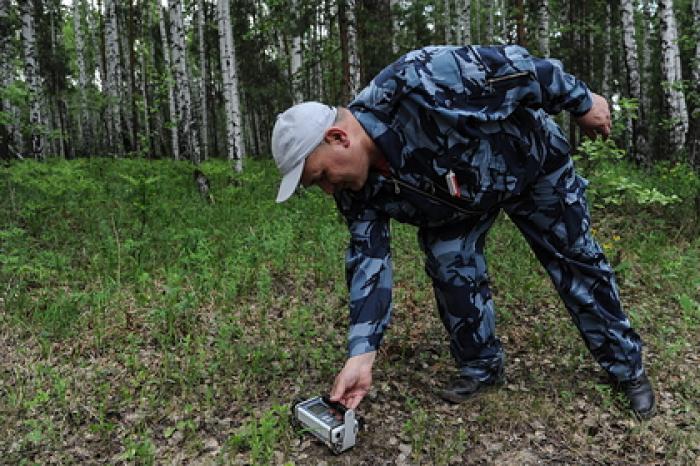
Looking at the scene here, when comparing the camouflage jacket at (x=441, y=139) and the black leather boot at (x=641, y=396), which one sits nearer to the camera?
the camouflage jacket at (x=441, y=139)

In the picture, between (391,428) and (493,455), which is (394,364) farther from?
(493,455)

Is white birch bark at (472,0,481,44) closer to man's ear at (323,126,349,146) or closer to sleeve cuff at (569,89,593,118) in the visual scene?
sleeve cuff at (569,89,593,118)

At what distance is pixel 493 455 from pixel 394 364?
A: 3.28 feet

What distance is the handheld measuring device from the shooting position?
254cm

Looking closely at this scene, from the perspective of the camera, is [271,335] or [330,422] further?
[271,335]

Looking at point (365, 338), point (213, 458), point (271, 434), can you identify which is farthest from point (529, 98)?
point (213, 458)

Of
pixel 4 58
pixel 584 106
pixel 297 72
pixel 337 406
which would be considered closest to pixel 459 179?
pixel 584 106

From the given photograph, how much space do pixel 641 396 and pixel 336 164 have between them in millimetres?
2157

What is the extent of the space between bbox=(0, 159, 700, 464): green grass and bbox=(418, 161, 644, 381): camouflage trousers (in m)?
0.38

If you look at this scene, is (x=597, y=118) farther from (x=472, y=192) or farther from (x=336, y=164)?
(x=336, y=164)

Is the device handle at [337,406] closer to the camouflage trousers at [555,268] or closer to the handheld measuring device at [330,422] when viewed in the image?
the handheld measuring device at [330,422]

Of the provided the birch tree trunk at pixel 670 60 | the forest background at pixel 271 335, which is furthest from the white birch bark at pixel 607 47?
the forest background at pixel 271 335

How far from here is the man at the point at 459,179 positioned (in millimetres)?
2361

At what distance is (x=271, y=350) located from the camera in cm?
359
